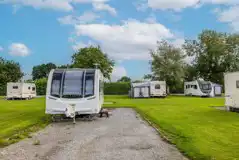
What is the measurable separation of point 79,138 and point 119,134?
1588 mm

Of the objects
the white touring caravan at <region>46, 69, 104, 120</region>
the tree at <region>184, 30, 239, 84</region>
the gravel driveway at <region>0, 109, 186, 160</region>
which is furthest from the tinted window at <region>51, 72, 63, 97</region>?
the tree at <region>184, 30, 239, 84</region>

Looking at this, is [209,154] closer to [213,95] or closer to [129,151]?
[129,151]

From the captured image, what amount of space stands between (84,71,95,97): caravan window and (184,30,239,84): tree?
47968mm

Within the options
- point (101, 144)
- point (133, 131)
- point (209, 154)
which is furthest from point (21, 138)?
point (209, 154)

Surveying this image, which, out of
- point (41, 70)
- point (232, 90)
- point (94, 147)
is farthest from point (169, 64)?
point (41, 70)

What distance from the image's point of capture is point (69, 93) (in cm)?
1858

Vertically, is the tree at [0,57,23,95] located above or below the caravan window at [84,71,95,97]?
above

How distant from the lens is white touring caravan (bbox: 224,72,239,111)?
22.4 m

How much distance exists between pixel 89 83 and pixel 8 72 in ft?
175

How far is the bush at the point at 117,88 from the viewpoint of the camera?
69.3 m

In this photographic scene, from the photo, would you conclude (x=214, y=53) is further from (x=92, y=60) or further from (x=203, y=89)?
(x=92, y=60)

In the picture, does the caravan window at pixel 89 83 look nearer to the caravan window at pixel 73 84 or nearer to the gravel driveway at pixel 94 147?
the caravan window at pixel 73 84

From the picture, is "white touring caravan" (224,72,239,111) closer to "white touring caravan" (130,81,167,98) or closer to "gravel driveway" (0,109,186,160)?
"gravel driveway" (0,109,186,160)

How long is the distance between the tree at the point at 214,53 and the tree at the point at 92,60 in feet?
57.6
